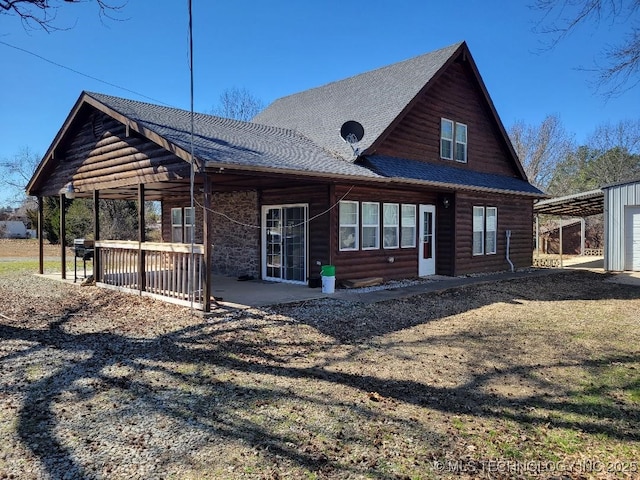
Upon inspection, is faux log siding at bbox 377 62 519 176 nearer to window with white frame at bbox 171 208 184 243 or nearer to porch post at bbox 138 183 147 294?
porch post at bbox 138 183 147 294

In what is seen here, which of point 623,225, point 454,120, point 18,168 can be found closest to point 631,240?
point 623,225

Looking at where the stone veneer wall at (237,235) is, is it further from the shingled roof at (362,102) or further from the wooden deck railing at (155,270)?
the shingled roof at (362,102)

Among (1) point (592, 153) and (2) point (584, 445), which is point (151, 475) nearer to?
(2) point (584, 445)

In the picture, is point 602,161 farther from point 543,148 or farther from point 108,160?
point 108,160

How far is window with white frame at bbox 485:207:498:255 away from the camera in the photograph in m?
15.0

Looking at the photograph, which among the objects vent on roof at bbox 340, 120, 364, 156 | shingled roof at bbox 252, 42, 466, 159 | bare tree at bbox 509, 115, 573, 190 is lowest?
vent on roof at bbox 340, 120, 364, 156

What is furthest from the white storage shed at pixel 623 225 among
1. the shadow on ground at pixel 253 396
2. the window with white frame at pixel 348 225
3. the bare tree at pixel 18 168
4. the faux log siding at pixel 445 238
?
the bare tree at pixel 18 168

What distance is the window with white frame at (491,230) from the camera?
49.2 ft

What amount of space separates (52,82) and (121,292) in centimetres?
912

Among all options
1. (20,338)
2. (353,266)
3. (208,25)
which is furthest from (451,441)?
(208,25)

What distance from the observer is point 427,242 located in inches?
527

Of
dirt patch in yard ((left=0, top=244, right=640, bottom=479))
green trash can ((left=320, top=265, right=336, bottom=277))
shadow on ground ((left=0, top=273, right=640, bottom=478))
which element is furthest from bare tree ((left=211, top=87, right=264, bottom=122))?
shadow on ground ((left=0, top=273, right=640, bottom=478))

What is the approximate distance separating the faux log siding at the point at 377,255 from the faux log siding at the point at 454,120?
1.22 m

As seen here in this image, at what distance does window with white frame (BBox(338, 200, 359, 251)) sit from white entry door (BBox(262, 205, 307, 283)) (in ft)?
3.05
